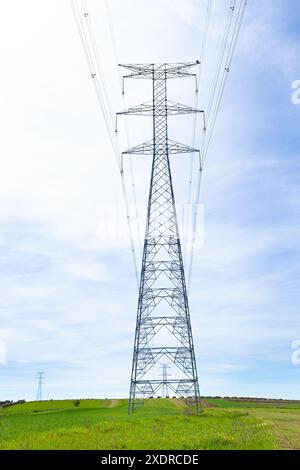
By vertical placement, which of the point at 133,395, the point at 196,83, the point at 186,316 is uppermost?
the point at 196,83

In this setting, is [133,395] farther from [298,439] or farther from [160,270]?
[298,439]

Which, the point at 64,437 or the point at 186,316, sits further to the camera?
the point at 186,316

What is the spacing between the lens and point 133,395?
5434cm

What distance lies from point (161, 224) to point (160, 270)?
4.38 meters

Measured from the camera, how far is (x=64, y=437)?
26.9 metres
